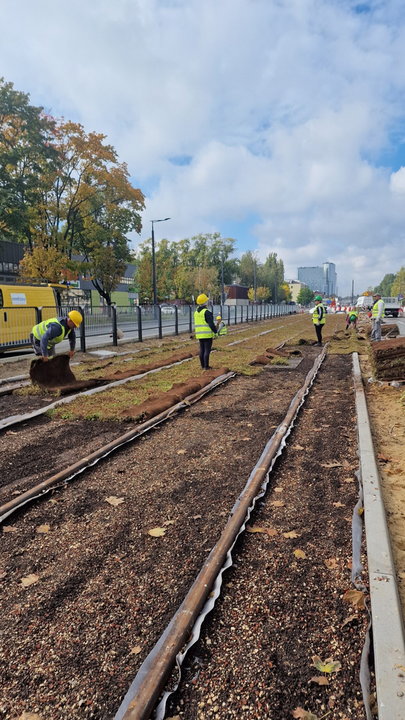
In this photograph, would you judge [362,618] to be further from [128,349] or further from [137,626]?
[128,349]

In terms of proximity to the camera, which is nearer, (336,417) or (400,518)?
(400,518)

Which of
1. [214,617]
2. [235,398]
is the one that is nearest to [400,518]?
[214,617]

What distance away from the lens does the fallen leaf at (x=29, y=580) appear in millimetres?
2695

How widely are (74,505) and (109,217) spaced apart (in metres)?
32.0

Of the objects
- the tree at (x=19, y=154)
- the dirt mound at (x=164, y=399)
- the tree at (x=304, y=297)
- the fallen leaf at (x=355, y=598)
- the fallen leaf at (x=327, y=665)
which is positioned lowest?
the fallen leaf at (x=327, y=665)

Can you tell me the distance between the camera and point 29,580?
2729 millimetres

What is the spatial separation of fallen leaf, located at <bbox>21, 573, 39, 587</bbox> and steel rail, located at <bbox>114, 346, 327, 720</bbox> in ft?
3.24

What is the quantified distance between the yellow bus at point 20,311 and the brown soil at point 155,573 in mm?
9514

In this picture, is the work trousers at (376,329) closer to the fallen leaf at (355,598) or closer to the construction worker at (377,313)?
the construction worker at (377,313)

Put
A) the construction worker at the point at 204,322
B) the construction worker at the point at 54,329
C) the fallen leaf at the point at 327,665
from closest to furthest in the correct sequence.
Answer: the fallen leaf at the point at 327,665
the construction worker at the point at 54,329
the construction worker at the point at 204,322

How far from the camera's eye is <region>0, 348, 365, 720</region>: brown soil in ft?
6.52

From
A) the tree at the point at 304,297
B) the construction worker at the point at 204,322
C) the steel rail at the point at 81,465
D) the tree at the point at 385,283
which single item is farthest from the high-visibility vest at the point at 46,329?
the tree at the point at 385,283

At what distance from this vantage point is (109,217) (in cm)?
3275

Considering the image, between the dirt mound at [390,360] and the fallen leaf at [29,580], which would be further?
the dirt mound at [390,360]
